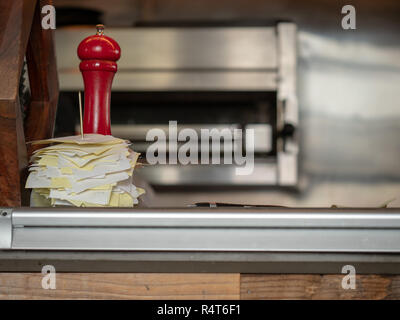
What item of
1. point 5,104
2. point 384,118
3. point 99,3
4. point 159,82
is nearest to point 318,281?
point 5,104

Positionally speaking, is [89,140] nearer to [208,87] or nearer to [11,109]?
[11,109]

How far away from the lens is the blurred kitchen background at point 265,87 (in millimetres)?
2592

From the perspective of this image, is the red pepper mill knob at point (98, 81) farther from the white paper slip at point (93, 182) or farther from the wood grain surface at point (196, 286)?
the wood grain surface at point (196, 286)

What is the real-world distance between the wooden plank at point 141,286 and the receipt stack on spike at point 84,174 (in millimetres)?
133

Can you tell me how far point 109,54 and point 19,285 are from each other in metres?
0.41

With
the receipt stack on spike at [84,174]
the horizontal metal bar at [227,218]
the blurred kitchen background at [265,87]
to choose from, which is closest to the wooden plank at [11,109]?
the receipt stack on spike at [84,174]

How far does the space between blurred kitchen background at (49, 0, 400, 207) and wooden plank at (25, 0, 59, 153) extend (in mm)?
1500

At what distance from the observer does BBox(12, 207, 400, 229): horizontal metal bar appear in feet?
2.08

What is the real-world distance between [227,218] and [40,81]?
1.82 ft

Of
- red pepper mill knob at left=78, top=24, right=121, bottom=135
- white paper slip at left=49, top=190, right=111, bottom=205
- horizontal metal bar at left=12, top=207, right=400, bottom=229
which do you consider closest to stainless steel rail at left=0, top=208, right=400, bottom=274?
horizontal metal bar at left=12, top=207, right=400, bottom=229

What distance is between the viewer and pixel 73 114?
2.67m

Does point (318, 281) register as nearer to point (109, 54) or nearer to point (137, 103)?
point (109, 54)

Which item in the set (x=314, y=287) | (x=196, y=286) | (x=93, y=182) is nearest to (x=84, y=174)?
(x=93, y=182)

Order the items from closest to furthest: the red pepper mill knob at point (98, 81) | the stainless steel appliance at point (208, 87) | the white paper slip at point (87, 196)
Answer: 1. the white paper slip at point (87, 196)
2. the red pepper mill knob at point (98, 81)
3. the stainless steel appliance at point (208, 87)
